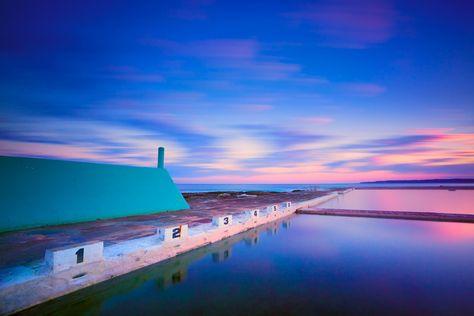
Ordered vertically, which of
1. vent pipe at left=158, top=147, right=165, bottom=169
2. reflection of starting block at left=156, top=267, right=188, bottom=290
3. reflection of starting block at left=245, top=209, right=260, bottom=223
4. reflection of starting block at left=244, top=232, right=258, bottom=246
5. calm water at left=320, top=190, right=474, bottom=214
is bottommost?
reflection of starting block at left=156, top=267, right=188, bottom=290

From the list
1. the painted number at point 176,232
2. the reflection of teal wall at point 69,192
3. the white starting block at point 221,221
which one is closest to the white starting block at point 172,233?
the painted number at point 176,232

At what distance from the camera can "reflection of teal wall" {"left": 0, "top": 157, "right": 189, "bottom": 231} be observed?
13.7 meters

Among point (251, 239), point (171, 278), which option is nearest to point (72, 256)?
point (171, 278)

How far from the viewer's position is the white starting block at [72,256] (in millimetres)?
7103

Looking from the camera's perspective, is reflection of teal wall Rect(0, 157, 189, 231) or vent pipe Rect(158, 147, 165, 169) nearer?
reflection of teal wall Rect(0, 157, 189, 231)

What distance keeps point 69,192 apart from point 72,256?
10456mm

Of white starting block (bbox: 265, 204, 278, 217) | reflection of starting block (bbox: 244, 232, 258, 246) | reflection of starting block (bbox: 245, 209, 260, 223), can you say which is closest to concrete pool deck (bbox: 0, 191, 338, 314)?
reflection of starting block (bbox: 244, 232, 258, 246)

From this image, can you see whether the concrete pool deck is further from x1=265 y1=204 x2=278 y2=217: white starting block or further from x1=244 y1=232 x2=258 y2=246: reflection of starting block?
x1=265 y1=204 x2=278 y2=217: white starting block

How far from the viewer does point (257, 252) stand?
42.9ft

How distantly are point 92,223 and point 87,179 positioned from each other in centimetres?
346

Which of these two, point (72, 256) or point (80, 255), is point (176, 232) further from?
point (72, 256)

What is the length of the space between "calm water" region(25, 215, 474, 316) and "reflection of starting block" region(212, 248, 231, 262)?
0.05 meters

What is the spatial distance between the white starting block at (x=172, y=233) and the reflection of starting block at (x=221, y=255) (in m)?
1.66

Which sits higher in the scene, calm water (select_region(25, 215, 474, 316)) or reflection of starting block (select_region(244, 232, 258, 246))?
reflection of starting block (select_region(244, 232, 258, 246))
